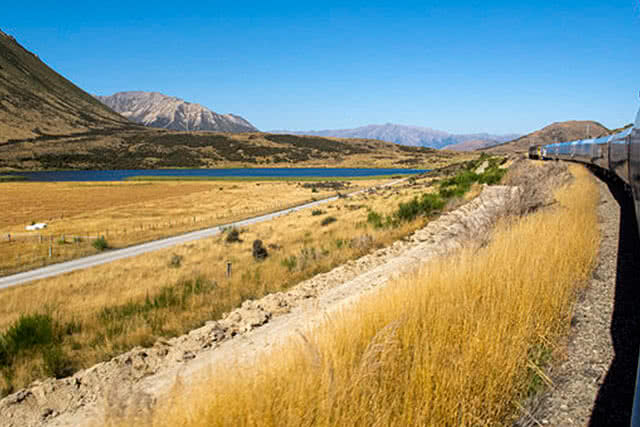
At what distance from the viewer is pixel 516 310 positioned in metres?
4.64

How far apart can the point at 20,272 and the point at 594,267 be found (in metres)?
31.2

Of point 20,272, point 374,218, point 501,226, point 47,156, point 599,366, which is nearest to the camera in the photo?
point 599,366

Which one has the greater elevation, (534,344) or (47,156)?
(47,156)

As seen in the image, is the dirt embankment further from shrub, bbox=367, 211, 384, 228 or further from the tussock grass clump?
shrub, bbox=367, 211, 384, 228

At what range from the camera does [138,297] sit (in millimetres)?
16266

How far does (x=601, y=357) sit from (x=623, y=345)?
1.39 ft

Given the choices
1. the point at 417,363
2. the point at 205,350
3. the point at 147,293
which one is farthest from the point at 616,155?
the point at 147,293

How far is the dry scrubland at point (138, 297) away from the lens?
9984 mm

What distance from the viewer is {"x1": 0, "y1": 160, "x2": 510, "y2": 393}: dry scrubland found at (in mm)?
9984

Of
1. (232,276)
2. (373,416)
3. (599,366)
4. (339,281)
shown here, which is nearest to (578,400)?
(599,366)

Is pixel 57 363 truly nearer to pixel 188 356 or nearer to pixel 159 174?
pixel 188 356

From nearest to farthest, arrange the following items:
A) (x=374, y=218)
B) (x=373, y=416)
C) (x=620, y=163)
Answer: (x=373, y=416) < (x=620, y=163) < (x=374, y=218)

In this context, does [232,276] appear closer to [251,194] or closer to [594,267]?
[594,267]

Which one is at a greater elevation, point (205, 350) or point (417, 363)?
point (417, 363)
